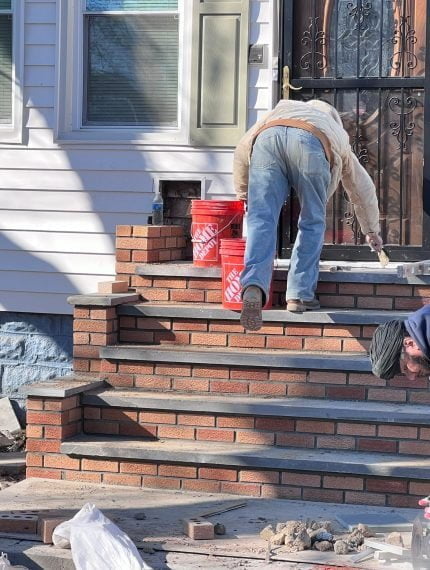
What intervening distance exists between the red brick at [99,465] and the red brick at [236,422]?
25.6 inches

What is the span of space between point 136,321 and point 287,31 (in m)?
2.46

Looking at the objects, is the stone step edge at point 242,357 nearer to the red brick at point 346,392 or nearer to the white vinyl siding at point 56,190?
the red brick at point 346,392

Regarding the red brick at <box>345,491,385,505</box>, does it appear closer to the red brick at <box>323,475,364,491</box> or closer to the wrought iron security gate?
the red brick at <box>323,475,364,491</box>

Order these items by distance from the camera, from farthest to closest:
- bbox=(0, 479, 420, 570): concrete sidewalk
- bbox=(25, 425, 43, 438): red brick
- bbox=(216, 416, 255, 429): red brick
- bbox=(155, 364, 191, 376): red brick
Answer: bbox=(155, 364, 191, 376): red brick, bbox=(25, 425, 43, 438): red brick, bbox=(216, 416, 255, 429): red brick, bbox=(0, 479, 420, 570): concrete sidewalk

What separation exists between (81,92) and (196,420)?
10.7ft

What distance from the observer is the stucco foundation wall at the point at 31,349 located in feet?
29.5

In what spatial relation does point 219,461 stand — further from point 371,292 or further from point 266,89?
point 266,89

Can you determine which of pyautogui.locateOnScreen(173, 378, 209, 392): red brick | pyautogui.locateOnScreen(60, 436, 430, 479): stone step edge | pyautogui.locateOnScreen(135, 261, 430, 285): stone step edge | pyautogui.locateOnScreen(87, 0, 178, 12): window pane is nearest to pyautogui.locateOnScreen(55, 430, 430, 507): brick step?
pyautogui.locateOnScreen(60, 436, 430, 479): stone step edge

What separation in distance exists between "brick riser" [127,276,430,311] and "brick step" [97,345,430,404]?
452 millimetres

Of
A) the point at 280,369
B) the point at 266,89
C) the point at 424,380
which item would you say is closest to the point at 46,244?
the point at 266,89

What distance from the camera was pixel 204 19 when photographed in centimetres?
859

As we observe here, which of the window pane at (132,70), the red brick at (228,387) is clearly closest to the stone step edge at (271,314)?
the red brick at (228,387)

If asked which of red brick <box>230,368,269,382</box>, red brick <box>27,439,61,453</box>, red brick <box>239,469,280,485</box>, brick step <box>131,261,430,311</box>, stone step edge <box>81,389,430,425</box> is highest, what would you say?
brick step <box>131,261,430,311</box>

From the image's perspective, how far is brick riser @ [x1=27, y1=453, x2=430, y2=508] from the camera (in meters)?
6.43
